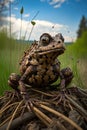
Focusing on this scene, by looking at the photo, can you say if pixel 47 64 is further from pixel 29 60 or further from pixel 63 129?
pixel 63 129

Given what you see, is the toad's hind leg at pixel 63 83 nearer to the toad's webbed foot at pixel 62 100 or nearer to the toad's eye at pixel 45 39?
the toad's webbed foot at pixel 62 100

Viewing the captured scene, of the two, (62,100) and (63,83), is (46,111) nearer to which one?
(62,100)

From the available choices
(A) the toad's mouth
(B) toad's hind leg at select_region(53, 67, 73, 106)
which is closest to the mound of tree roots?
(B) toad's hind leg at select_region(53, 67, 73, 106)

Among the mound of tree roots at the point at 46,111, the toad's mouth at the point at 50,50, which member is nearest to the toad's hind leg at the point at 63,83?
the mound of tree roots at the point at 46,111

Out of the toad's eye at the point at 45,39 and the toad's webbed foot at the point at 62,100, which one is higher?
the toad's eye at the point at 45,39

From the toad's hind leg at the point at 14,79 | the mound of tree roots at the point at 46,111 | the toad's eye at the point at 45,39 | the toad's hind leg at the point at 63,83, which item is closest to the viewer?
the mound of tree roots at the point at 46,111

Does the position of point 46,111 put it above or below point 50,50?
below

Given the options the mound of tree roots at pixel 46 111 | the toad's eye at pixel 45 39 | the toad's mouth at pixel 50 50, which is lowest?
the mound of tree roots at pixel 46 111

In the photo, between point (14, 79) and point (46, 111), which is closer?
point (46, 111)

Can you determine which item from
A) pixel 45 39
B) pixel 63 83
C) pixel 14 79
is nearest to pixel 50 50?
pixel 45 39
